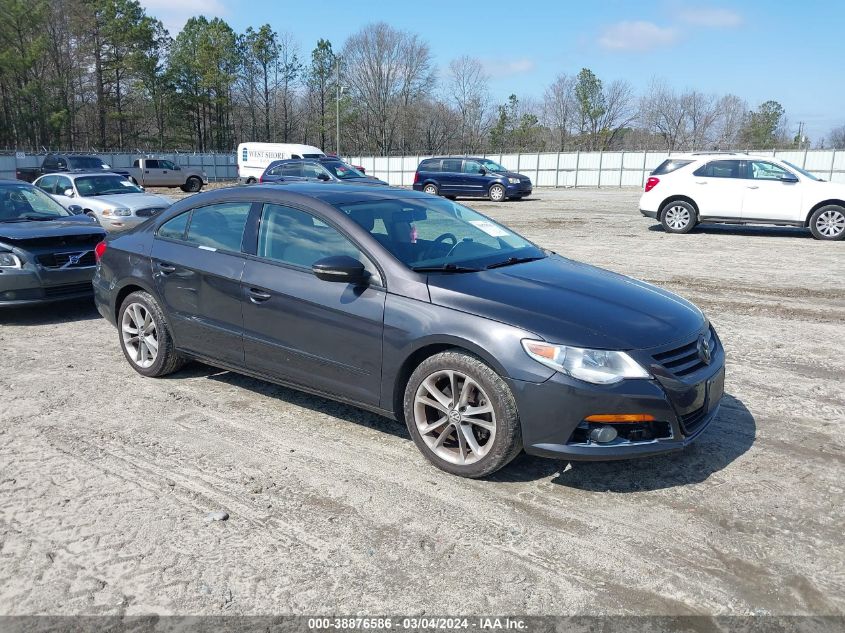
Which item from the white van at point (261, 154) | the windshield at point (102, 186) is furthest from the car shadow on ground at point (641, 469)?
the white van at point (261, 154)

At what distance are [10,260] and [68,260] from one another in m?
0.56

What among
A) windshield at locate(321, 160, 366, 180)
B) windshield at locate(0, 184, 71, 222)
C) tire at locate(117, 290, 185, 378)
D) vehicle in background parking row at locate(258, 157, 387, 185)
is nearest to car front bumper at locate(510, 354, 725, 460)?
tire at locate(117, 290, 185, 378)

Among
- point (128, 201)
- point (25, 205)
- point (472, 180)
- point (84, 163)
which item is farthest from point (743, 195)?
point (84, 163)

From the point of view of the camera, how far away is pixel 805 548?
3127mm

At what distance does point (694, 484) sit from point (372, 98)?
7780 cm

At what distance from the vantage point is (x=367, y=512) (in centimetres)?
346

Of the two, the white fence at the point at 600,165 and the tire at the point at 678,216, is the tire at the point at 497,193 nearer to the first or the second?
the tire at the point at 678,216

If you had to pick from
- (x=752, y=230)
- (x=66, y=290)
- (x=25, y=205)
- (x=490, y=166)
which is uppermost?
A: (x=490, y=166)

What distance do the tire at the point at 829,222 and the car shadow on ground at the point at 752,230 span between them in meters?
0.68

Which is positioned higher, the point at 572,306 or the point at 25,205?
the point at 25,205

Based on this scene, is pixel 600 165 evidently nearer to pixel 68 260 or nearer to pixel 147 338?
pixel 68 260

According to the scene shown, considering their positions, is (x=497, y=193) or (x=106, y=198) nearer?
(x=106, y=198)

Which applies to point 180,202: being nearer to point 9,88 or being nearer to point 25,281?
point 25,281

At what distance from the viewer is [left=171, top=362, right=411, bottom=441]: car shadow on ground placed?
4.61 metres
